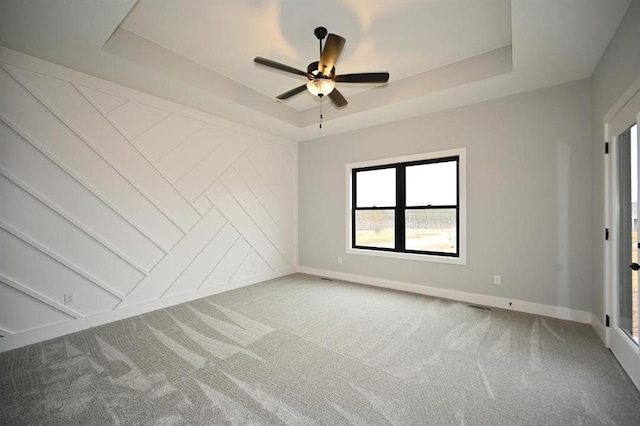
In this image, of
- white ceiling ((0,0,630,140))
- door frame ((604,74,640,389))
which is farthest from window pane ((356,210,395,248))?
door frame ((604,74,640,389))

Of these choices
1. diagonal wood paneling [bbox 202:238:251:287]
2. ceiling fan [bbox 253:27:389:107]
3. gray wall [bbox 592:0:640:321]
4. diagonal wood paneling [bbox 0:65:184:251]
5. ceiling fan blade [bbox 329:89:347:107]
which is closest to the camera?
gray wall [bbox 592:0:640:321]

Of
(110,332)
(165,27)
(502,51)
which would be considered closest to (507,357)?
(502,51)

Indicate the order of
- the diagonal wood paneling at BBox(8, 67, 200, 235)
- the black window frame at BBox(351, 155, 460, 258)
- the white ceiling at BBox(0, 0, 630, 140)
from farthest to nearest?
the black window frame at BBox(351, 155, 460, 258) < the diagonal wood paneling at BBox(8, 67, 200, 235) < the white ceiling at BBox(0, 0, 630, 140)

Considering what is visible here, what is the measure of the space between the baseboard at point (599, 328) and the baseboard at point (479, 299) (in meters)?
0.10

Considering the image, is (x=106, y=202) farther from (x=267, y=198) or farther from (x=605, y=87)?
(x=605, y=87)

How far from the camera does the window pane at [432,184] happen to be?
405 centimetres

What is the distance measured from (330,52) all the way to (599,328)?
144 inches

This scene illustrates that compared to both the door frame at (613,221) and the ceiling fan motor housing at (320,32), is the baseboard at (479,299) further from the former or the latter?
the ceiling fan motor housing at (320,32)

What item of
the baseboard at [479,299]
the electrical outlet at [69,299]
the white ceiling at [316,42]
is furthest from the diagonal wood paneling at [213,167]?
the baseboard at [479,299]

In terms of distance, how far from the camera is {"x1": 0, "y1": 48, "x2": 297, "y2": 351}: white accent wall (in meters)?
2.59

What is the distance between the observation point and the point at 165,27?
2.71 meters

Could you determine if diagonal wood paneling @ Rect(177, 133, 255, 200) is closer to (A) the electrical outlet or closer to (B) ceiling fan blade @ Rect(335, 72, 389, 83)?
(A) the electrical outlet

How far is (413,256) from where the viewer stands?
14.0 ft

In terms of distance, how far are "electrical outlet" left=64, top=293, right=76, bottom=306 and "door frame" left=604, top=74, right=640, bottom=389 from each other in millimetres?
4983
